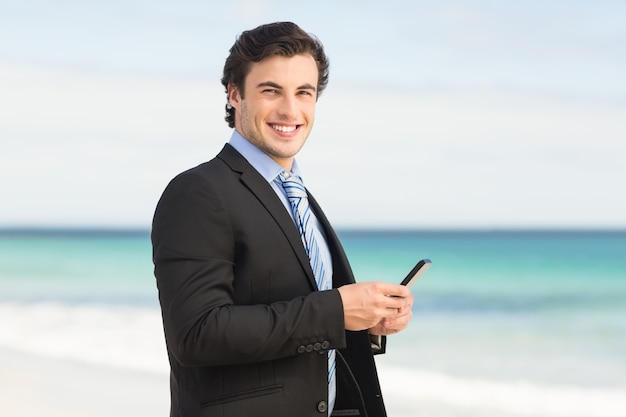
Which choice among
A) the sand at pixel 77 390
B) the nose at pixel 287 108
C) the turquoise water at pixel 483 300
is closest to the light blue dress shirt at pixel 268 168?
the nose at pixel 287 108

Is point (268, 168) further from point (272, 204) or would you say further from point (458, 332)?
point (458, 332)

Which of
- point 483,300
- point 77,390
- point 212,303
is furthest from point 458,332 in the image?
point 212,303

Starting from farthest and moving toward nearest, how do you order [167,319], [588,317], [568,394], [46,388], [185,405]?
1. [588,317]
2. [568,394]
3. [46,388]
4. [185,405]
5. [167,319]

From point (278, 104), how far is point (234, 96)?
0.66 feet

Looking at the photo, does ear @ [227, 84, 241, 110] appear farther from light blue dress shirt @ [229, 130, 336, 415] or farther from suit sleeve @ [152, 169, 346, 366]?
suit sleeve @ [152, 169, 346, 366]

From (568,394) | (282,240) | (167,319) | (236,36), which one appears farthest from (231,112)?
(568,394)

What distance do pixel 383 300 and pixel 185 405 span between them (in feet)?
1.90

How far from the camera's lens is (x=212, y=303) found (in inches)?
72.2

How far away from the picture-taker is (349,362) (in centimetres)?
224

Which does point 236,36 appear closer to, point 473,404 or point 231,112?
point 231,112

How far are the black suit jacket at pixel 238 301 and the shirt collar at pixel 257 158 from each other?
4 cm

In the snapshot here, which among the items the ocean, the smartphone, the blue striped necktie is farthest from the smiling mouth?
the ocean

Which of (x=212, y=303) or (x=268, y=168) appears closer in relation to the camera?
(x=212, y=303)

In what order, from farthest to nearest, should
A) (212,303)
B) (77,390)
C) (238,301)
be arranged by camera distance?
(77,390)
(238,301)
(212,303)
